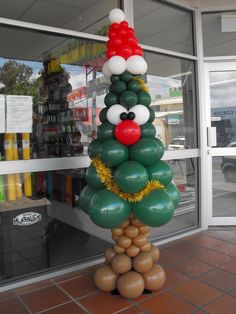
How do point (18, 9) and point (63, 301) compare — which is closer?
point (63, 301)

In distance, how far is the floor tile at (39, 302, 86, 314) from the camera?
7.22 feet

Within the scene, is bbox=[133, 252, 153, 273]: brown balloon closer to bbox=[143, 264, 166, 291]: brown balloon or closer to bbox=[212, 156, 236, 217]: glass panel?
bbox=[143, 264, 166, 291]: brown balloon

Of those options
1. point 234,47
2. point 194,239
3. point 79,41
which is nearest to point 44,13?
point 79,41

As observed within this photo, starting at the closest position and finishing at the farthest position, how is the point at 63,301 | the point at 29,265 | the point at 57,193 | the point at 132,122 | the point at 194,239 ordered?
the point at 132,122
the point at 63,301
the point at 29,265
the point at 57,193
the point at 194,239

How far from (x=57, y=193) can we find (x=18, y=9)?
174cm

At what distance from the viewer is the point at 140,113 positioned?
220 centimetres

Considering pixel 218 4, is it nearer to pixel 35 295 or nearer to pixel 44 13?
pixel 44 13

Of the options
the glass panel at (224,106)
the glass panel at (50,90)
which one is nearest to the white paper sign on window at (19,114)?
the glass panel at (50,90)

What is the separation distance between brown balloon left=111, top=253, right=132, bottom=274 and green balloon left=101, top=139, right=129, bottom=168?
66 centimetres

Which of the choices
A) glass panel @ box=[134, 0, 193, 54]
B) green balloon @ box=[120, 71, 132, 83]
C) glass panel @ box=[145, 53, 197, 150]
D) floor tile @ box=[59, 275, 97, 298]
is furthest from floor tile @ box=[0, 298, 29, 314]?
glass panel @ box=[134, 0, 193, 54]

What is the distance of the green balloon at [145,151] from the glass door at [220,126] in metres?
1.86

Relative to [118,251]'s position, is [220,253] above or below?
below

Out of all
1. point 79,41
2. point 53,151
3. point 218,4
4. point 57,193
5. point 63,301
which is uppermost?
point 218,4

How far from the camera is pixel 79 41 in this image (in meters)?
2.96
